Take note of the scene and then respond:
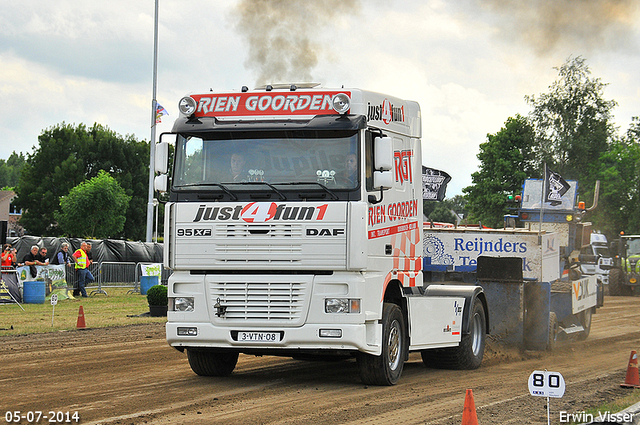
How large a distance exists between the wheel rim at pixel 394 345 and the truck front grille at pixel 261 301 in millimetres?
1401

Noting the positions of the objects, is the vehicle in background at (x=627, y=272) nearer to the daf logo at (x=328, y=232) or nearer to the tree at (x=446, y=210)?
the daf logo at (x=328, y=232)

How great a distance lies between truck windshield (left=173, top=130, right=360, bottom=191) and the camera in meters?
8.92

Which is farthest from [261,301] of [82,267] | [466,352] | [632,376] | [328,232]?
[82,267]

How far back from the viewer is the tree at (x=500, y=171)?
60.8m

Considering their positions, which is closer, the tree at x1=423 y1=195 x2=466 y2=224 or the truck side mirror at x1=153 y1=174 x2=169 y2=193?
the truck side mirror at x1=153 y1=174 x2=169 y2=193

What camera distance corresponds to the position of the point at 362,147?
8.98 m

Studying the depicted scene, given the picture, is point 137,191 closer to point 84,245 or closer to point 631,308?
point 84,245

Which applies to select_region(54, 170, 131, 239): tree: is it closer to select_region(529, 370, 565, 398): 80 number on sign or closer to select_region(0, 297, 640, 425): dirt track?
select_region(0, 297, 640, 425): dirt track

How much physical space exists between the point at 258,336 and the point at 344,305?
1053 mm

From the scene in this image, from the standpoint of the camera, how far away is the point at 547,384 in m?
6.67

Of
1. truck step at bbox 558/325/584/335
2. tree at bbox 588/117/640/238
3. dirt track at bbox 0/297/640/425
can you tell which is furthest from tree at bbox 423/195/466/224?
dirt track at bbox 0/297/640/425

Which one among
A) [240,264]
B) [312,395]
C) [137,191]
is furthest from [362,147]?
[137,191]

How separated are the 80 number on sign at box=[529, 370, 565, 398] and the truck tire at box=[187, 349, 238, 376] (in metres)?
4.48

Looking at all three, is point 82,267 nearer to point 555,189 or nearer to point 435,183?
point 555,189
